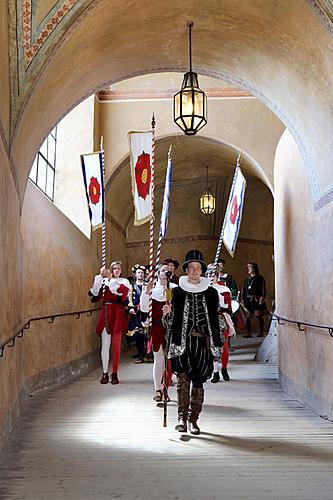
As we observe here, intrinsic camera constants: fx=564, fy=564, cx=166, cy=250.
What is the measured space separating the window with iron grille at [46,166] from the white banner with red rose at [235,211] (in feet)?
10.8

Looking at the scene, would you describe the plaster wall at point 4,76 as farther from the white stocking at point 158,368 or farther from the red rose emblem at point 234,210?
the red rose emblem at point 234,210

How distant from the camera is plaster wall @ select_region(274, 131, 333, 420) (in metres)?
5.62

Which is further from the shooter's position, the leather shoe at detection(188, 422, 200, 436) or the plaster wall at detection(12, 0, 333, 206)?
the plaster wall at detection(12, 0, 333, 206)

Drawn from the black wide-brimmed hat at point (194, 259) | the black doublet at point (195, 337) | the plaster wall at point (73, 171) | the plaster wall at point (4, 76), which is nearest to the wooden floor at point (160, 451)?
the black doublet at point (195, 337)

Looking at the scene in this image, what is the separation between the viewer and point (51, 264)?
25.7ft

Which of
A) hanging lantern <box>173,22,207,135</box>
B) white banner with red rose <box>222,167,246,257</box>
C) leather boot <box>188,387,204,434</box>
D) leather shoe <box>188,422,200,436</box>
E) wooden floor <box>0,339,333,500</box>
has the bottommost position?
wooden floor <box>0,339,333,500</box>

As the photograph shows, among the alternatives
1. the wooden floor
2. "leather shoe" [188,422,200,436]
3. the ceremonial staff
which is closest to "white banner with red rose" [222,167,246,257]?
the ceremonial staff

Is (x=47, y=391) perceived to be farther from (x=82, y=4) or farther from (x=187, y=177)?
(x=187, y=177)

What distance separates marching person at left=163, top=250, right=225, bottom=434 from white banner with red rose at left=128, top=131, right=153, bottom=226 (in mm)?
1731

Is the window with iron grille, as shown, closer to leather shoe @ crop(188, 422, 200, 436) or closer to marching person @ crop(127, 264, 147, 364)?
marching person @ crop(127, 264, 147, 364)

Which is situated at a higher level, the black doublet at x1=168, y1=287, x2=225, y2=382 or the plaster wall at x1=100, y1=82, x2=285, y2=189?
the plaster wall at x1=100, y1=82, x2=285, y2=189

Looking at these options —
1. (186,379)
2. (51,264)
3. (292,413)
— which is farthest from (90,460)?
(51,264)

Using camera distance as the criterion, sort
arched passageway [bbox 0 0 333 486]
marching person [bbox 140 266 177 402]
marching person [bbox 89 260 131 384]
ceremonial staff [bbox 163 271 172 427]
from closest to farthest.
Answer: arched passageway [bbox 0 0 333 486]
ceremonial staff [bbox 163 271 172 427]
marching person [bbox 140 266 177 402]
marching person [bbox 89 260 131 384]

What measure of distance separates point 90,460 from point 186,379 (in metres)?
1.17
